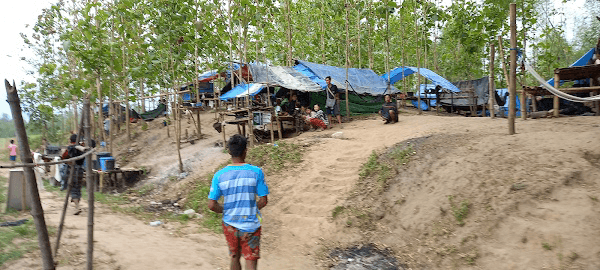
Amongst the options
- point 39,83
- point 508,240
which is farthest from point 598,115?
point 39,83

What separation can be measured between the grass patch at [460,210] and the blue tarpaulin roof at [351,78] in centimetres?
884

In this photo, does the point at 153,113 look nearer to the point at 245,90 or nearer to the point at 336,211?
the point at 245,90

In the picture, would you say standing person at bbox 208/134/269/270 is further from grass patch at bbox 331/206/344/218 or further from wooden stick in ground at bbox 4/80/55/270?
grass patch at bbox 331/206/344/218

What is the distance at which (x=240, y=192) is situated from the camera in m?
3.06

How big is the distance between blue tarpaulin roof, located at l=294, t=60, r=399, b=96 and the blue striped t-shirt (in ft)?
35.1

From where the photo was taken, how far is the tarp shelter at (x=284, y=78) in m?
12.5

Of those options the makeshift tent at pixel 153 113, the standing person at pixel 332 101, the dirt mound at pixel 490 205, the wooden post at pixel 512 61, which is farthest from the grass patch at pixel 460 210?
the makeshift tent at pixel 153 113

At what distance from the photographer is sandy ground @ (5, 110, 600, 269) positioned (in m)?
4.05

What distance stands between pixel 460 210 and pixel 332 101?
321 inches


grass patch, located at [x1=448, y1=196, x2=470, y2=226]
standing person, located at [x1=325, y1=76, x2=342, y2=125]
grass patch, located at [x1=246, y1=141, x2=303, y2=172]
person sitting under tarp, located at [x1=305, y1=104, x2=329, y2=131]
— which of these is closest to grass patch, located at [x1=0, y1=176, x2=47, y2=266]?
grass patch, located at [x1=246, y1=141, x2=303, y2=172]

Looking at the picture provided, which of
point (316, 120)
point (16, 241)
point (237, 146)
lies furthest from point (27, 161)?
point (316, 120)

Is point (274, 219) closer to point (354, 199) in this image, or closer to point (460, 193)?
point (354, 199)

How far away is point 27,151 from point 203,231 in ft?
13.3

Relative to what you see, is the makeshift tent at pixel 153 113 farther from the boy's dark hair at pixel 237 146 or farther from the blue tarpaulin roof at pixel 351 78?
the boy's dark hair at pixel 237 146
